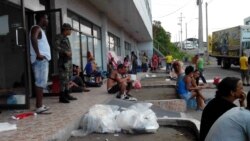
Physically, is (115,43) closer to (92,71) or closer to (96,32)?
(96,32)

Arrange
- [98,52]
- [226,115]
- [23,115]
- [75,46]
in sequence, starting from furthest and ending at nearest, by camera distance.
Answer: [98,52] → [75,46] → [23,115] → [226,115]

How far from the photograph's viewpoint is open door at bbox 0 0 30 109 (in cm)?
675

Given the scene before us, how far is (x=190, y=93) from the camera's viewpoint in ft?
33.5

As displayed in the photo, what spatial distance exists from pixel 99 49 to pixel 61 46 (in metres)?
10.7

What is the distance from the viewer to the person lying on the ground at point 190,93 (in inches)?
391

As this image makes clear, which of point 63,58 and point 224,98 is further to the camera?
point 63,58

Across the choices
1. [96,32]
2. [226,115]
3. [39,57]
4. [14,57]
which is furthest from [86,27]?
[226,115]

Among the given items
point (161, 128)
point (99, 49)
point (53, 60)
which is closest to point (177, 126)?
point (161, 128)

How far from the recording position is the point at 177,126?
714 centimetres

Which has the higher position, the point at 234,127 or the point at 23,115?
the point at 234,127

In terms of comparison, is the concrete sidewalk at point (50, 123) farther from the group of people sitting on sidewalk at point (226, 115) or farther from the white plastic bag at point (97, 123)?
the group of people sitting on sidewalk at point (226, 115)

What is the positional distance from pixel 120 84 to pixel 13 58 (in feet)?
12.0

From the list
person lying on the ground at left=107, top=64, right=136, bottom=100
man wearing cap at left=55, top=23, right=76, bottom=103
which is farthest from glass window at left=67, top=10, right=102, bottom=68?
man wearing cap at left=55, top=23, right=76, bottom=103

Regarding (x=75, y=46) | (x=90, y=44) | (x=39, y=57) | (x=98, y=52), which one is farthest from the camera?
(x=98, y=52)
